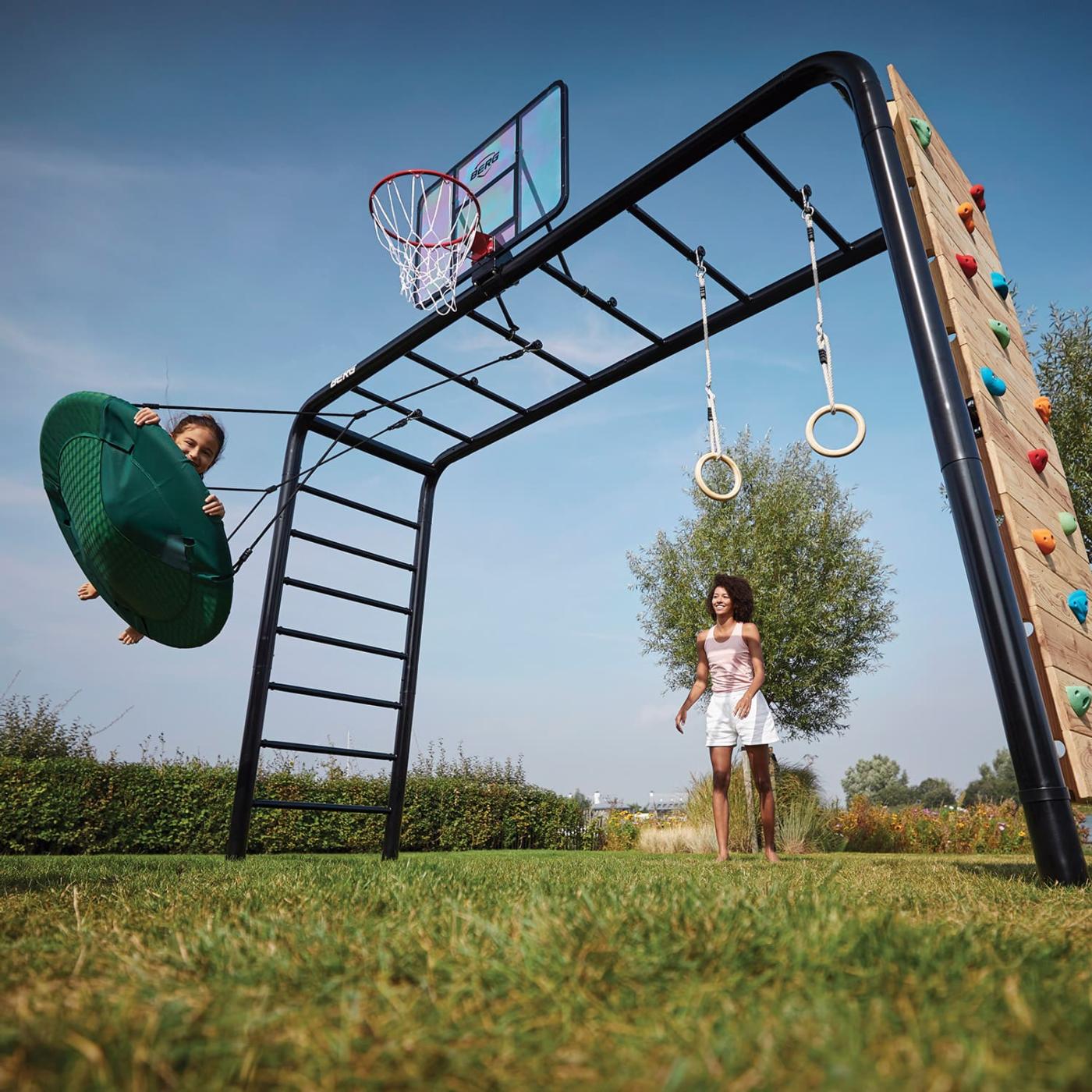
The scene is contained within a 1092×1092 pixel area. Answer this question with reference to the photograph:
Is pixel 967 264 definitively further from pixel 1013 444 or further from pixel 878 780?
pixel 878 780

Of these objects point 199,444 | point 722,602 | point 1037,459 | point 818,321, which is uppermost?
point 818,321

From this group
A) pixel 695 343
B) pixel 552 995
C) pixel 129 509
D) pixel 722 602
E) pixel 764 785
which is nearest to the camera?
pixel 552 995

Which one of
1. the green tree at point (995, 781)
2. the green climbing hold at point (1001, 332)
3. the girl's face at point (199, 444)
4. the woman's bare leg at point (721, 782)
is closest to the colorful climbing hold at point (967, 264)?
the green climbing hold at point (1001, 332)

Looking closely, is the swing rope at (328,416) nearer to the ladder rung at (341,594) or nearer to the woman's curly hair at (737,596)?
the ladder rung at (341,594)

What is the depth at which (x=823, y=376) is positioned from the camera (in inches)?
160

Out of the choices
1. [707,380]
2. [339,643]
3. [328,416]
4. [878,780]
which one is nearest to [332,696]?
[339,643]

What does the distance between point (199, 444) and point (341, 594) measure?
1813 mm

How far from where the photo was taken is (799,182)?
14.3ft

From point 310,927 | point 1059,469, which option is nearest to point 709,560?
point 1059,469

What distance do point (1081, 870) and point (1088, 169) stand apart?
988cm

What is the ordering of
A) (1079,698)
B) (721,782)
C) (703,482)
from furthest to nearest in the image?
(721,782) → (703,482) → (1079,698)

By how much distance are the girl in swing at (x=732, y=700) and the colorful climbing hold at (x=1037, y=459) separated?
6.80 ft

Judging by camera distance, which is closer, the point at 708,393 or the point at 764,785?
the point at 708,393

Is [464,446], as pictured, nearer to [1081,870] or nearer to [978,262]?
[978,262]
